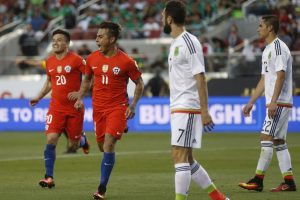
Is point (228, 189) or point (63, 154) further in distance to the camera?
point (63, 154)

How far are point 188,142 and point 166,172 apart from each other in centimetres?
574

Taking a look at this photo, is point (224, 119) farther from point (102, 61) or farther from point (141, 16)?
point (102, 61)

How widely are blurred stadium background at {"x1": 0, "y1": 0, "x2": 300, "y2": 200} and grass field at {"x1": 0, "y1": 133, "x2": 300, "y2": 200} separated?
0.05 feet

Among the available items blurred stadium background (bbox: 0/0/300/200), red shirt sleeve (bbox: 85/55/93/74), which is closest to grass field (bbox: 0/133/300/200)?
blurred stadium background (bbox: 0/0/300/200)

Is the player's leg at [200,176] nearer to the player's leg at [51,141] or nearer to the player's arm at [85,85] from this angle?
the player's arm at [85,85]

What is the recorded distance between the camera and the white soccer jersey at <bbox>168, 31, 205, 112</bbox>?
977 cm

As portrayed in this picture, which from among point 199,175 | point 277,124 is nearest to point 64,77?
point 277,124

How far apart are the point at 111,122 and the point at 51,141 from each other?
1.73 meters

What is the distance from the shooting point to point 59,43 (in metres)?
13.9

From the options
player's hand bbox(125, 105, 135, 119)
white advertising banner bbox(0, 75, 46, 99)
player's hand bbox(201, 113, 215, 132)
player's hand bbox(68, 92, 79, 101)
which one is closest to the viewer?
player's hand bbox(201, 113, 215, 132)

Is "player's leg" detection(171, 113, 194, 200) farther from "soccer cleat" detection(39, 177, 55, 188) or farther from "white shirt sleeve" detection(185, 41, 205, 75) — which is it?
"soccer cleat" detection(39, 177, 55, 188)

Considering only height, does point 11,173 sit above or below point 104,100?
below

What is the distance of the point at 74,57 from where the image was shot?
47.0ft

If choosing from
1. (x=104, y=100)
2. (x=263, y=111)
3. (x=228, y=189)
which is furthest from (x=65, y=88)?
(x=263, y=111)
